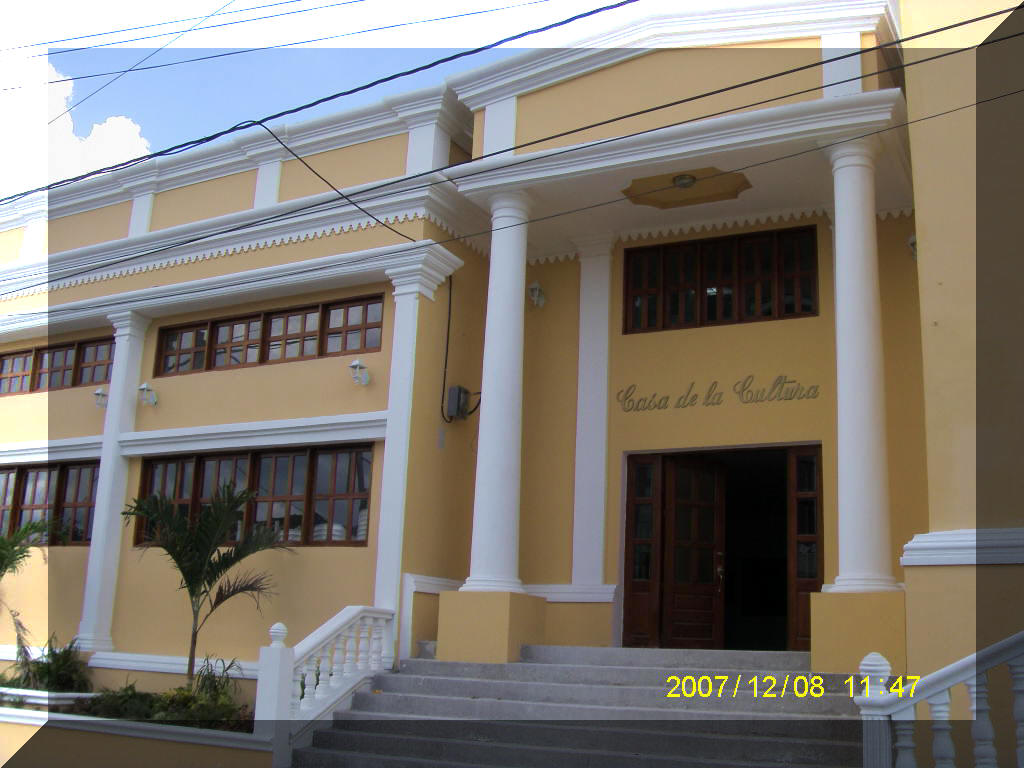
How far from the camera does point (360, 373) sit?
36.3 ft

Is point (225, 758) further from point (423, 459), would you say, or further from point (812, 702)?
point (812, 702)

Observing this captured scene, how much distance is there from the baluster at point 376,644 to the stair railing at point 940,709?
16.1ft

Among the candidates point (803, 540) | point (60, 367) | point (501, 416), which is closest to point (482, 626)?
point (501, 416)

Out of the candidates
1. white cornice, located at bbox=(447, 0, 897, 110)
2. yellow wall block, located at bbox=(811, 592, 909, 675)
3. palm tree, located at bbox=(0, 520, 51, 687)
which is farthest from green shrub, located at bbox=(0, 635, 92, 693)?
yellow wall block, located at bbox=(811, 592, 909, 675)

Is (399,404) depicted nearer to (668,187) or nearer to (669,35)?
(668,187)

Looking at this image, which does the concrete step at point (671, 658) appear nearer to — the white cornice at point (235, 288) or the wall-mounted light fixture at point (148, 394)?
the white cornice at point (235, 288)

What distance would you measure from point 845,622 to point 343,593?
16.5 feet

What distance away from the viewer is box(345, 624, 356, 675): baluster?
9.37m

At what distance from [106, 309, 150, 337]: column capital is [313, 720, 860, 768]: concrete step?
6.33 metres

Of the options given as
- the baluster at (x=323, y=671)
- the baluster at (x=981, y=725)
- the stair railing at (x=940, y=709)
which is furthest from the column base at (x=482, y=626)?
the baluster at (x=981, y=725)

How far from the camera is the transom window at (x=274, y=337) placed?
11.6 metres

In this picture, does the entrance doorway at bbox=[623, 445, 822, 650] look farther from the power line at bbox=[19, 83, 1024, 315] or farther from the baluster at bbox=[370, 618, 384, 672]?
the power line at bbox=[19, 83, 1024, 315]

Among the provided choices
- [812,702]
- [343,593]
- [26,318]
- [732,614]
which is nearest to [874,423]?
[812,702]

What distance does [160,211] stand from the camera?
13.3 metres
